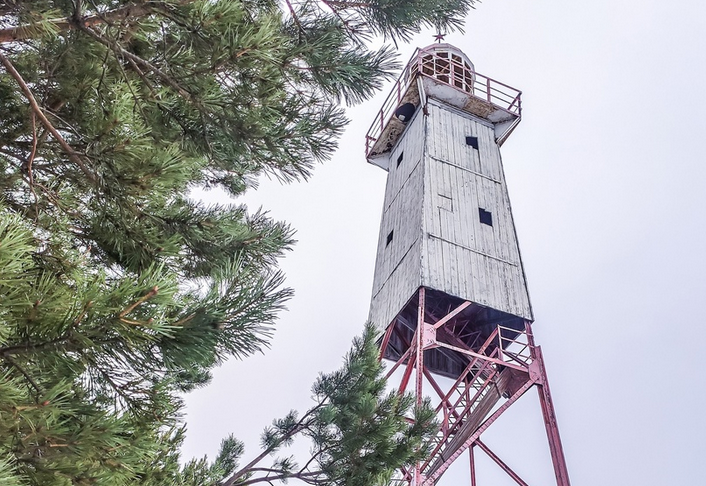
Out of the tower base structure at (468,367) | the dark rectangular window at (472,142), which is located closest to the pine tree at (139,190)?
the tower base structure at (468,367)

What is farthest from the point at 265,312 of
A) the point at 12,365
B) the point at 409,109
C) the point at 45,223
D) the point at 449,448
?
the point at 409,109

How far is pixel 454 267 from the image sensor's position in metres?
12.5

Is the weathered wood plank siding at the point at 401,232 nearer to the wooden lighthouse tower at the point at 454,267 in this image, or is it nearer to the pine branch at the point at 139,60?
the wooden lighthouse tower at the point at 454,267

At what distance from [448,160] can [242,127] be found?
35.3 ft

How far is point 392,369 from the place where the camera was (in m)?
12.3

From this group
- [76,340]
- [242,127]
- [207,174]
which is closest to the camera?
[76,340]

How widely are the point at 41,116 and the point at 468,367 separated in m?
9.68

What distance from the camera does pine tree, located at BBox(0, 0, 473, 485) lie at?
2.54 metres

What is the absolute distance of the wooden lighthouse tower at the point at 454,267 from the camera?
1165 cm

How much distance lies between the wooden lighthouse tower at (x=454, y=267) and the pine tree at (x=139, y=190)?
6659 millimetres

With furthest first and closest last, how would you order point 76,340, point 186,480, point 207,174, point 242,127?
point 207,174
point 186,480
point 242,127
point 76,340

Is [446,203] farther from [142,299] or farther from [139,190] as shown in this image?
[142,299]

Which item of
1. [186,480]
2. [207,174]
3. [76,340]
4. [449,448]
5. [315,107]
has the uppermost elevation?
[449,448]

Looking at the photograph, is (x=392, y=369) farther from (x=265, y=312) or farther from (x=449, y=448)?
(x=265, y=312)
